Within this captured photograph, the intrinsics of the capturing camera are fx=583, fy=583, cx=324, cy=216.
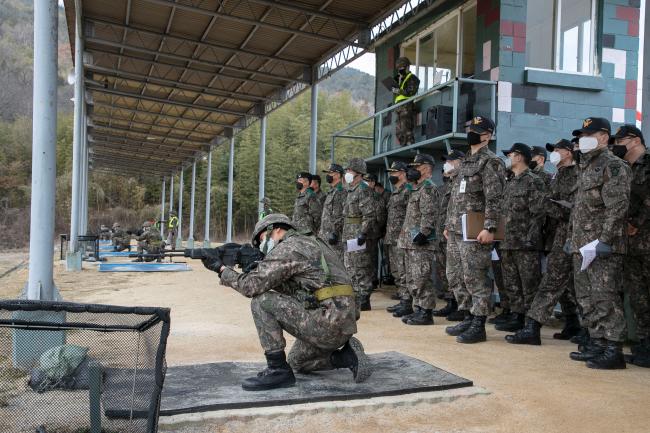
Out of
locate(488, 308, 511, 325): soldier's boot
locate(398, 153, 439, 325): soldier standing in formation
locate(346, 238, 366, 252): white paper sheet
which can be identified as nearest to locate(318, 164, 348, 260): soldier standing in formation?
locate(346, 238, 366, 252): white paper sheet

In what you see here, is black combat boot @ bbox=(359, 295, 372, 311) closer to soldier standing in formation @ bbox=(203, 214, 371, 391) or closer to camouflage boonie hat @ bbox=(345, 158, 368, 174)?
camouflage boonie hat @ bbox=(345, 158, 368, 174)

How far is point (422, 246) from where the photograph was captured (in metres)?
6.25

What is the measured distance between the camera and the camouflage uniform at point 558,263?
507 cm

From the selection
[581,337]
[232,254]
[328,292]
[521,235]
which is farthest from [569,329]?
[232,254]

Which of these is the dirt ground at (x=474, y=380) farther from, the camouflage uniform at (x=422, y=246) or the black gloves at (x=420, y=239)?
the black gloves at (x=420, y=239)

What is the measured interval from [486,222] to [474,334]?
1.01 metres

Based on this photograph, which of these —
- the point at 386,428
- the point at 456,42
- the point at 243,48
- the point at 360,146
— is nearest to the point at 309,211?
the point at 456,42

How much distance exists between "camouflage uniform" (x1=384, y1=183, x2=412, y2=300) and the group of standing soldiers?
14 millimetres

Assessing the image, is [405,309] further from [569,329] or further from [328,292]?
[328,292]

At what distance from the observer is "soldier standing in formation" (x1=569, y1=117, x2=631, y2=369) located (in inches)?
167

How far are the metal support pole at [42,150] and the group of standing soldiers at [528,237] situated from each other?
2.15 meters

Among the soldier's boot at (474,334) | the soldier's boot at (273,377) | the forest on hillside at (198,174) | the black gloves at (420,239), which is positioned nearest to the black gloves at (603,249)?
the soldier's boot at (474,334)

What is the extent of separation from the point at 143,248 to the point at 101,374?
12276mm

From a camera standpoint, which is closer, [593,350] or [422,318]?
[593,350]
